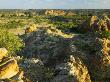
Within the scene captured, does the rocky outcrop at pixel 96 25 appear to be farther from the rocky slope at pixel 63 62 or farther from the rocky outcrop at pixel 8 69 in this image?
the rocky outcrop at pixel 8 69

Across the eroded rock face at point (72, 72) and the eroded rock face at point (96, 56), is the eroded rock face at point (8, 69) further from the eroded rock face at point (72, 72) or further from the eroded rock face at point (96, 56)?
the eroded rock face at point (96, 56)

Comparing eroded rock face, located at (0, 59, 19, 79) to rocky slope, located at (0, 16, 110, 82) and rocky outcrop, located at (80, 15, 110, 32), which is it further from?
rocky outcrop, located at (80, 15, 110, 32)

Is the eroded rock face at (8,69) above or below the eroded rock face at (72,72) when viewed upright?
above

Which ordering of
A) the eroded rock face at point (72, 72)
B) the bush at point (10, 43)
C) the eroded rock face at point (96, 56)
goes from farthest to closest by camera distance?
the bush at point (10, 43) → the eroded rock face at point (96, 56) → the eroded rock face at point (72, 72)

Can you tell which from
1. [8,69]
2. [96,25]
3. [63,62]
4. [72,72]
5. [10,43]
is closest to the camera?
[8,69]

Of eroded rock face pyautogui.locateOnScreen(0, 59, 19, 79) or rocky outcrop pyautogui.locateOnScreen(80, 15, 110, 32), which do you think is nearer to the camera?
eroded rock face pyautogui.locateOnScreen(0, 59, 19, 79)

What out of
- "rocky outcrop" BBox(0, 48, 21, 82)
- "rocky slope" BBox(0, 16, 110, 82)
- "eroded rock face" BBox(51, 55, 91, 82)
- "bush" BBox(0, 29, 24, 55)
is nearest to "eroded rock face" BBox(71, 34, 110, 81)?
"rocky slope" BBox(0, 16, 110, 82)

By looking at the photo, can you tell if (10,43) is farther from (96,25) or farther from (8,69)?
(96,25)

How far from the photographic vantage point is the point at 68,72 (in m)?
30.7

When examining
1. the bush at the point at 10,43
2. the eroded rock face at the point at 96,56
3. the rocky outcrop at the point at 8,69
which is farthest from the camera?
the bush at the point at 10,43

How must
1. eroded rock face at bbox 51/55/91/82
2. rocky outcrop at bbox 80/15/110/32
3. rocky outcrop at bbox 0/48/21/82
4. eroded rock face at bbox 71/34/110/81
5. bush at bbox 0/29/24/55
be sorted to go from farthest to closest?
rocky outcrop at bbox 80/15/110/32 → bush at bbox 0/29/24/55 → eroded rock face at bbox 71/34/110/81 → eroded rock face at bbox 51/55/91/82 → rocky outcrop at bbox 0/48/21/82

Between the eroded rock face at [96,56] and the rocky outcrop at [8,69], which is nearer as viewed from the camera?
the rocky outcrop at [8,69]

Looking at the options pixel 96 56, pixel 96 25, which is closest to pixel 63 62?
pixel 96 56

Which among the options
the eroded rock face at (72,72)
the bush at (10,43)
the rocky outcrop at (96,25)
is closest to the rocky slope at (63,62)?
the eroded rock face at (72,72)
